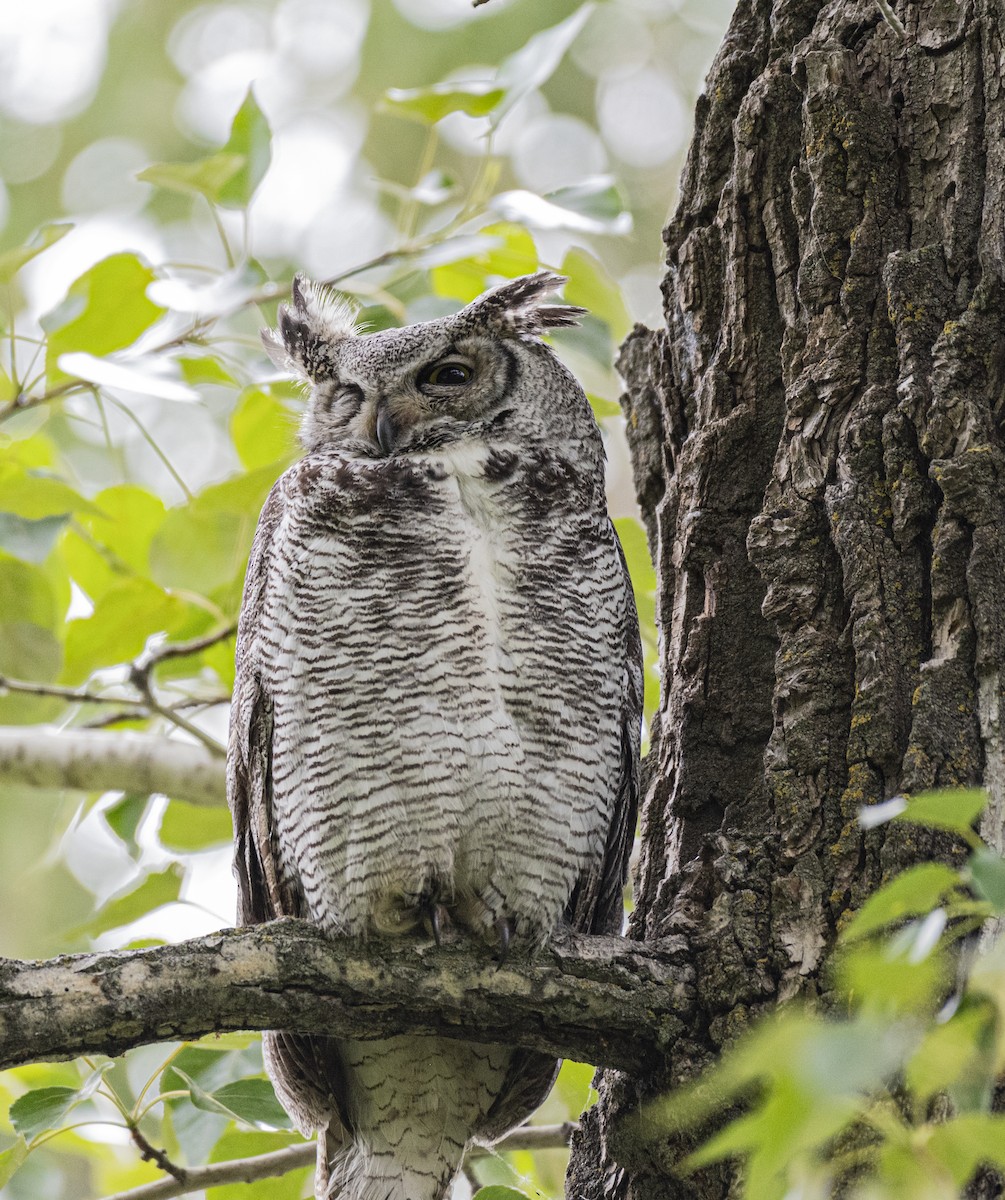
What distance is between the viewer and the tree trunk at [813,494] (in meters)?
1.85

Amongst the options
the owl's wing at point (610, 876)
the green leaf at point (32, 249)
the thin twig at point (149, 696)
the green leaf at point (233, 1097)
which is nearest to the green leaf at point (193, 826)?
the thin twig at point (149, 696)

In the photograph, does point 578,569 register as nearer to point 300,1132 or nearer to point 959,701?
point 959,701

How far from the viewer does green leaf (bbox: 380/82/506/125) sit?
2709mm

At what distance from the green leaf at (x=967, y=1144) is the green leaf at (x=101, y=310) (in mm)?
2434

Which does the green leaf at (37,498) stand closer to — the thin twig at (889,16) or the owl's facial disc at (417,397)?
the owl's facial disc at (417,397)

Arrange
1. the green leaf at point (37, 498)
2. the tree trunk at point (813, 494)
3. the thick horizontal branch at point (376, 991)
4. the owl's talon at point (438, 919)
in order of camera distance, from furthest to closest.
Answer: the green leaf at point (37, 498)
the owl's talon at point (438, 919)
the tree trunk at point (813, 494)
the thick horizontal branch at point (376, 991)

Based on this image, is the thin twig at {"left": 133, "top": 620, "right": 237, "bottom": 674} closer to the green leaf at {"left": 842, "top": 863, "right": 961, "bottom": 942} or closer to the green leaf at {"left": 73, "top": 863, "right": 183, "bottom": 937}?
the green leaf at {"left": 73, "top": 863, "right": 183, "bottom": 937}

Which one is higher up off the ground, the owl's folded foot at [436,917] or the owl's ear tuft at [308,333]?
the owl's ear tuft at [308,333]

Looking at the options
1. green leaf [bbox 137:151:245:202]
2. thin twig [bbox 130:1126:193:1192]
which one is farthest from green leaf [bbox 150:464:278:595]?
thin twig [bbox 130:1126:193:1192]

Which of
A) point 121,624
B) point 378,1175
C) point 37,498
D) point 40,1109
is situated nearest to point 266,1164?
point 378,1175

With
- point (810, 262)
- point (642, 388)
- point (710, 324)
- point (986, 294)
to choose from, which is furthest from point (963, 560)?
point (642, 388)

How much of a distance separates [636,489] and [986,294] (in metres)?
0.86

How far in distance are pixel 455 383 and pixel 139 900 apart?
50.1 inches

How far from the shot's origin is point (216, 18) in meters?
9.34
